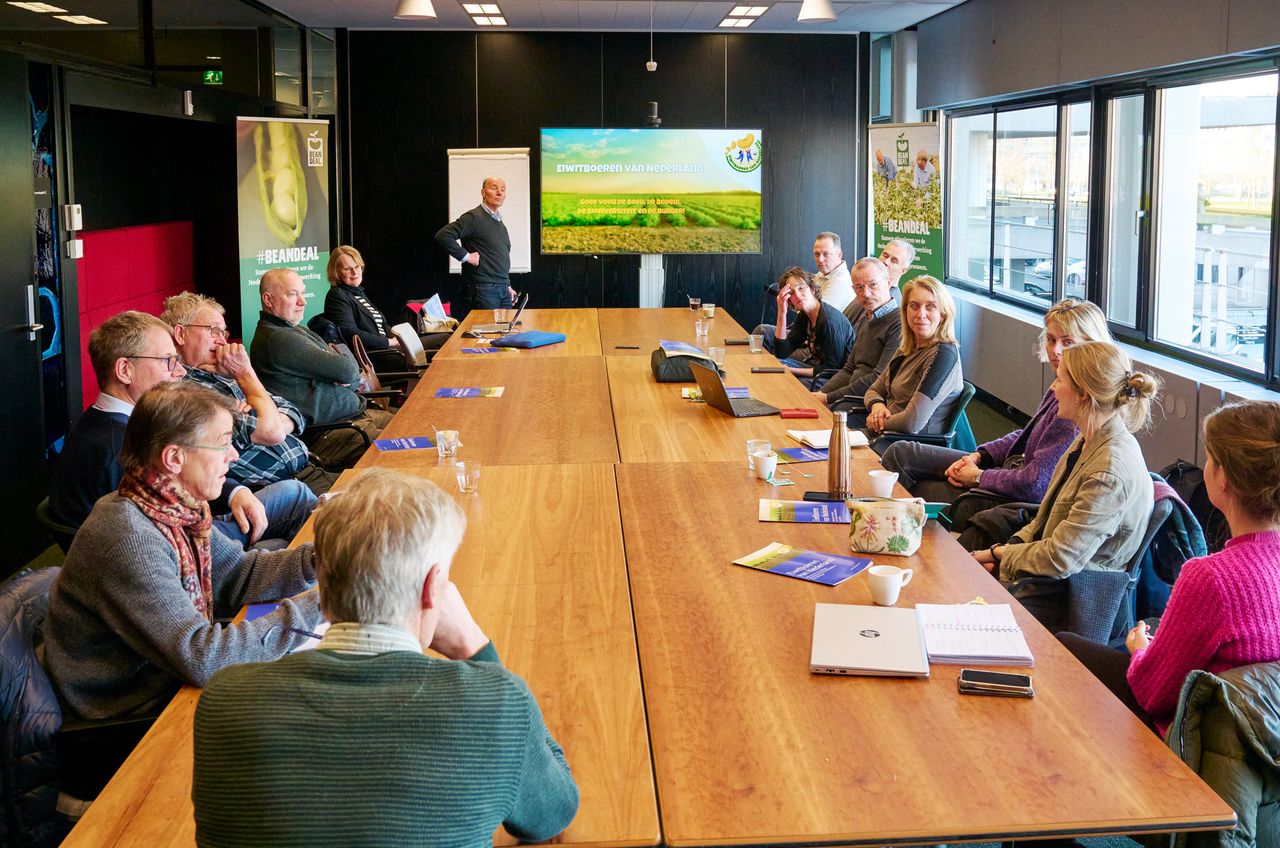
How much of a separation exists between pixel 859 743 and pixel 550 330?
5.78 m

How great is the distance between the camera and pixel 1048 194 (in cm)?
891

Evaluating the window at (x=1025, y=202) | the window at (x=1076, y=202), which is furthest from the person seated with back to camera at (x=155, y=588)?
the window at (x=1025, y=202)

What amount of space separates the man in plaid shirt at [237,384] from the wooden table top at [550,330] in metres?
1.62

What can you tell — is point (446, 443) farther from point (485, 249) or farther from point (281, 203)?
point (281, 203)

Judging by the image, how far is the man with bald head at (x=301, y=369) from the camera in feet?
18.2

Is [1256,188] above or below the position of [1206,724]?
above

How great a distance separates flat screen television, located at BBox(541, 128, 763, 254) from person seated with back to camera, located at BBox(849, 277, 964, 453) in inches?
269

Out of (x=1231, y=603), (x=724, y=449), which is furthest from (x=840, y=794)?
(x=724, y=449)

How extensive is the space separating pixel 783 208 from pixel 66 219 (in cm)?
774

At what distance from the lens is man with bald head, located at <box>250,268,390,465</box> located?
555 centimetres

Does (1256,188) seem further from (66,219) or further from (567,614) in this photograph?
(66,219)

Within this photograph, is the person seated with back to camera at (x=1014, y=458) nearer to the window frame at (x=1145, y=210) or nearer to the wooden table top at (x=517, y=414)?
the wooden table top at (x=517, y=414)

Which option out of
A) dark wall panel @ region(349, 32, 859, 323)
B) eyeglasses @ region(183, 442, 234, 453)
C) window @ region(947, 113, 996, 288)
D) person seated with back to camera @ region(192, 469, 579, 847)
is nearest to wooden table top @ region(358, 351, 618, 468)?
eyeglasses @ region(183, 442, 234, 453)

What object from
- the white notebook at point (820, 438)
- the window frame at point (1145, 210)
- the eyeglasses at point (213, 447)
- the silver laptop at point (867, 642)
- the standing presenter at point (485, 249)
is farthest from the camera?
the standing presenter at point (485, 249)
